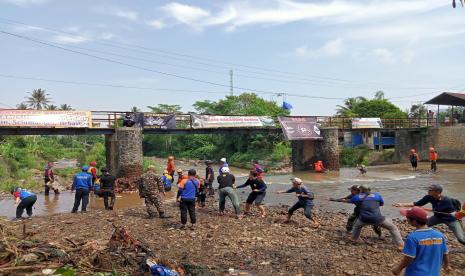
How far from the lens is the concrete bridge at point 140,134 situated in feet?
71.8

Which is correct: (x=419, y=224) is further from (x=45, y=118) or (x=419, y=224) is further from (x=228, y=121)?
(x=228, y=121)

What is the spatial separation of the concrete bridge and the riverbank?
8998mm

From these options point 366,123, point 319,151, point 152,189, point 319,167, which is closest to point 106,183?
point 152,189

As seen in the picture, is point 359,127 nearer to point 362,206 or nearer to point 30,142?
point 362,206

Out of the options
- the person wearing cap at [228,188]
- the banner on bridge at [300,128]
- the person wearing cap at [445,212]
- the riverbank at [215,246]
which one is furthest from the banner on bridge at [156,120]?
the person wearing cap at [445,212]

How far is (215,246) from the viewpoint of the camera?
9.20 meters

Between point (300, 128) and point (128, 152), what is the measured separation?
43.2 feet

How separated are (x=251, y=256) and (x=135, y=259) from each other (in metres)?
2.51

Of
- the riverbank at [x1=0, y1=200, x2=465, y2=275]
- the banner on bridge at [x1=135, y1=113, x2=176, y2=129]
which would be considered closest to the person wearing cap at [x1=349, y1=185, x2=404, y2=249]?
the riverbank at [x1=0, y1=200, x2=465, y2=275]

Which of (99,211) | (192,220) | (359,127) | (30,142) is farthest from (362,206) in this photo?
(30,142)

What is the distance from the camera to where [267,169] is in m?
39.0

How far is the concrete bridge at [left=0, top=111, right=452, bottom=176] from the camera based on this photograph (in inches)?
862

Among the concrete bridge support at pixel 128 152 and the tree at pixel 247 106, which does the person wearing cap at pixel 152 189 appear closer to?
the concrete bridge support at pixel 128 152

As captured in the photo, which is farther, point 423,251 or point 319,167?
point 319,167
